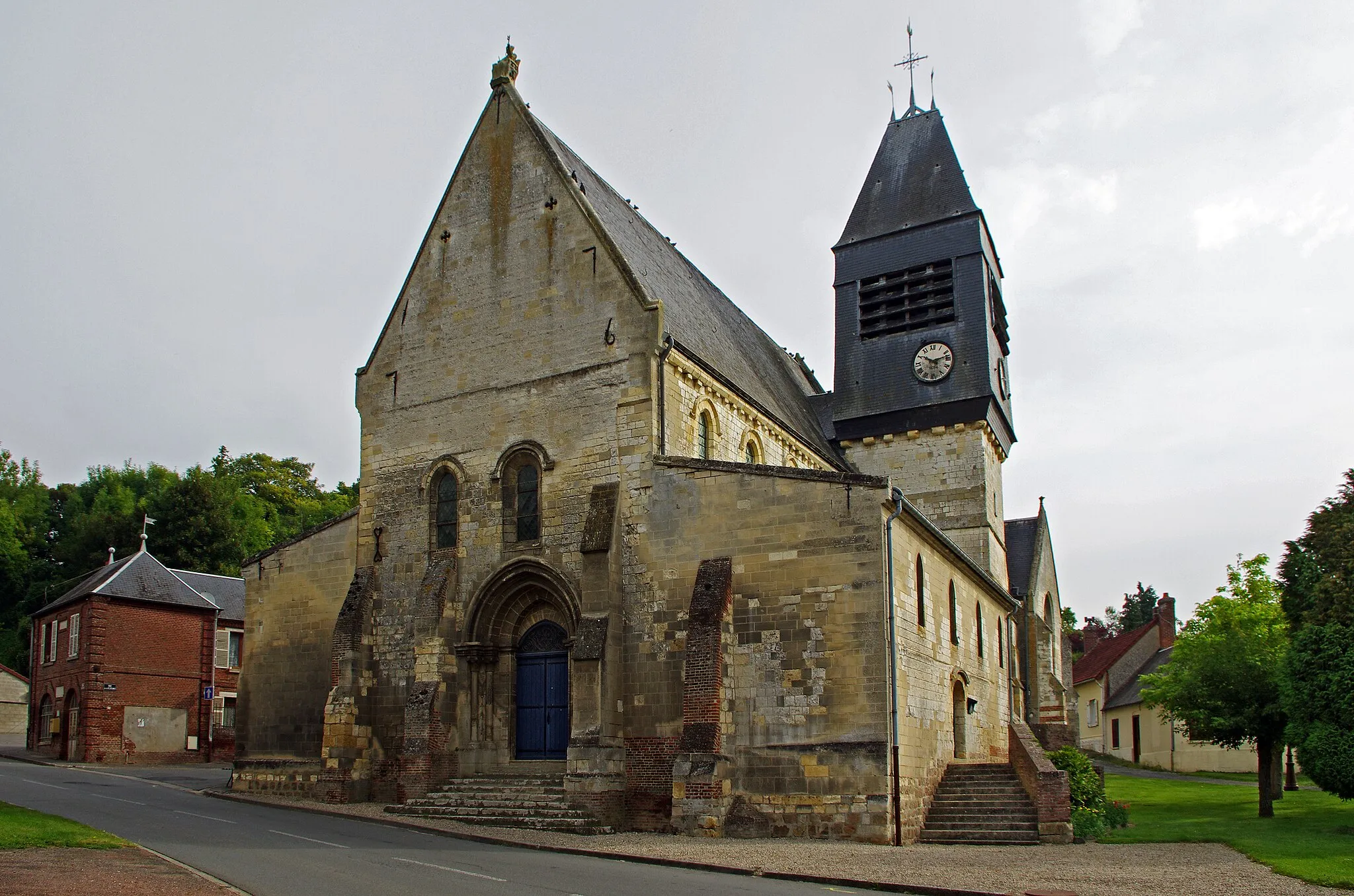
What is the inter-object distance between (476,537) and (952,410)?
598 inches

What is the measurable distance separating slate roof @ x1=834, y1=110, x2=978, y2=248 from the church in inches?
329

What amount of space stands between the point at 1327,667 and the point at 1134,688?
117 feet

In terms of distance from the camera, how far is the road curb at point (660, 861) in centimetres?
1252

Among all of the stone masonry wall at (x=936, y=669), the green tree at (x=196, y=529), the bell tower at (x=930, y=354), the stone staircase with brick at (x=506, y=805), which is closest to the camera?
the stone staircase with brick at (x=506, y=805)

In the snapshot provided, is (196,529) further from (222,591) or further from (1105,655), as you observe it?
(1105,655)

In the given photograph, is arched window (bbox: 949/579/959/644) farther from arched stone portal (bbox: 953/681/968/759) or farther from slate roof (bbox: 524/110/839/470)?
slate roof (bbox: 524/110/839/470)

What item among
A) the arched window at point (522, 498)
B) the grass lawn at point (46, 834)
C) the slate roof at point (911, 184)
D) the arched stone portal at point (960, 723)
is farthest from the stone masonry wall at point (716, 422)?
the grass lawn at point (46, 834)

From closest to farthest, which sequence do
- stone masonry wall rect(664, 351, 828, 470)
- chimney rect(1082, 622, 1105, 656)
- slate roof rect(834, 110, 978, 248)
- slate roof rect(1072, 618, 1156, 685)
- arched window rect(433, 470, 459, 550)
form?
stone masonry wall rect(664, 351, 828, 470) < arched window rect(433, 470, 459, 550) < slate roof rect(834, 110, 978, 248) < slate roof rect(1072, 618, 1156, 685) < chimney rect(1082, 622, 1105, 656)

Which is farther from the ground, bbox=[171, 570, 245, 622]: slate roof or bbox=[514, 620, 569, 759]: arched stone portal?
bbox=[171, 570, 245, 622]: slate roof

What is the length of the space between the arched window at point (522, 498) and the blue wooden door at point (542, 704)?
6.89ft

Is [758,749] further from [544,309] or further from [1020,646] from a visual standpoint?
[1020,646]

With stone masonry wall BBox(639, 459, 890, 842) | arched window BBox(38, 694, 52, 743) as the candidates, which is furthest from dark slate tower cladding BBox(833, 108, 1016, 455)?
arched window BBox(38, 694, 52, 743)

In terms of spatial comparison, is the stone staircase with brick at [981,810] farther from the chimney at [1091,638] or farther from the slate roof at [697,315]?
the chimney at [1091,638]

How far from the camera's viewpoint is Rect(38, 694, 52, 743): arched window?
128ft
